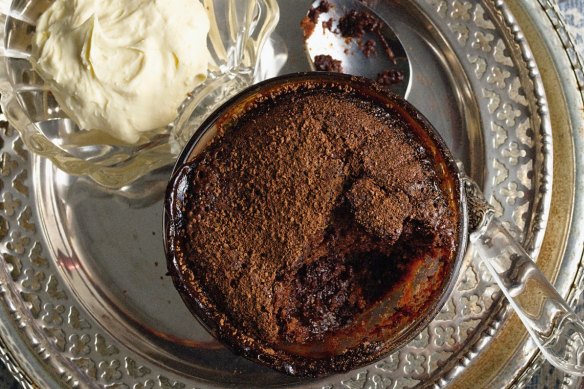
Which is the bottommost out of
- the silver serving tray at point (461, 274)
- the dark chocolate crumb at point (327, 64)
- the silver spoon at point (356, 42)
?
the silver serving tray at point (461, 274)

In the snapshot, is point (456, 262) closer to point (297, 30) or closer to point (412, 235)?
point (412, 235)

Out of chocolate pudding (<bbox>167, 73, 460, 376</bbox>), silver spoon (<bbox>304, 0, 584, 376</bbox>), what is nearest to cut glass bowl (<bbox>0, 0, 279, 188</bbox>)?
chocolate pudding (<bbox>167, 73, 460, 376</bbox>)

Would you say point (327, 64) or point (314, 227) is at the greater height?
point (327, 64)

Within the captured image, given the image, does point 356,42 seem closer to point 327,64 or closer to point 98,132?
point 327,64

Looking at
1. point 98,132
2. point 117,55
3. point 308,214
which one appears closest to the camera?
point 308,214

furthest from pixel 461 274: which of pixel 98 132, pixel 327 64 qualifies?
pixel 98 132

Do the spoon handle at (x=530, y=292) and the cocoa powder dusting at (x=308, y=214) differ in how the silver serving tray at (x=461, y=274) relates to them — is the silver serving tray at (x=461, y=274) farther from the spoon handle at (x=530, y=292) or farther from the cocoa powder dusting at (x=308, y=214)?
the cocoa powder dusting at (x=308, y=214)

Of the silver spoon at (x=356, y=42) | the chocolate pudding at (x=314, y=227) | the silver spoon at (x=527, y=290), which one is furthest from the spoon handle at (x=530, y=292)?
the silver spoon at (x=356, y=42)
